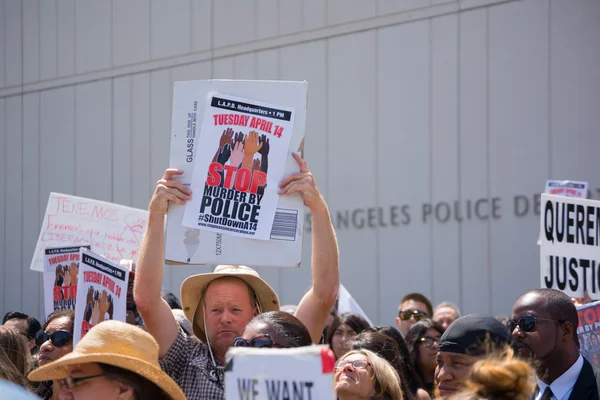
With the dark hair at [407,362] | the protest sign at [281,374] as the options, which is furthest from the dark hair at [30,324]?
the protest sign at [281,374]

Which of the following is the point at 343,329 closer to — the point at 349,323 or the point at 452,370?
the point at 349,323

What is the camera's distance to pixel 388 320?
1223 cm

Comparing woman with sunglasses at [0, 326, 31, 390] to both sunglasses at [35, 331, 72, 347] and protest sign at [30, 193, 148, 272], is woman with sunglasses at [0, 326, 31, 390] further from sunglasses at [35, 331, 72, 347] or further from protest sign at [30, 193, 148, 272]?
protest sign at [30, 193, 148, 272]

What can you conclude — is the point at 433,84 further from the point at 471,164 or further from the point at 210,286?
the point at 210,286

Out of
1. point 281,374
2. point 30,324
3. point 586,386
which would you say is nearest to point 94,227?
point 30,324

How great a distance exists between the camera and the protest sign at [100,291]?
19.0 feet

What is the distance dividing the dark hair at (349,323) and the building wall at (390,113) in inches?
151

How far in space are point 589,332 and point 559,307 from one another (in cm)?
76

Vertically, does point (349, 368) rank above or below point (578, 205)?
below

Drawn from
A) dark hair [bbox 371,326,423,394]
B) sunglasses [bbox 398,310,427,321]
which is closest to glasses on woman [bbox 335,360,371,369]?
dark hair [bbox 371,326,423,394]

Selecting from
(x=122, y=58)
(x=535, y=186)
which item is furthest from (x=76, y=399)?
(x=122, y=58)

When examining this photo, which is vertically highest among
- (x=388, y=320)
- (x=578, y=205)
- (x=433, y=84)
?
(x=433, y=84)

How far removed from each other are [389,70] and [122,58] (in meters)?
4.86

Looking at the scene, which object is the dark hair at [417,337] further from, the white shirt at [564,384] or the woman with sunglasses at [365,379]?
the woman with sunglasses at [365,379]
